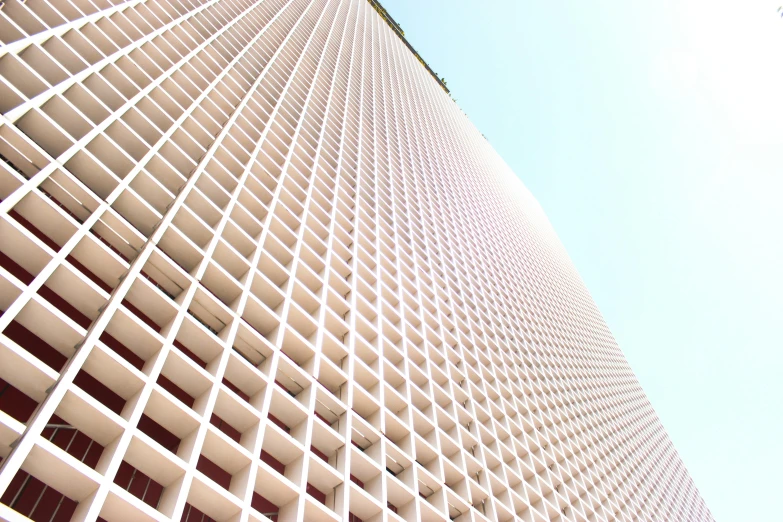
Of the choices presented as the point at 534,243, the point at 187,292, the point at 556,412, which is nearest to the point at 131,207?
the point at 187,292

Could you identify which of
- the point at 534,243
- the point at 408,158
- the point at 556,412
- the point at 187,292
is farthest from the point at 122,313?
the point at 534,243

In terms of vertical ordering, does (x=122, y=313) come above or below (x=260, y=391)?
above

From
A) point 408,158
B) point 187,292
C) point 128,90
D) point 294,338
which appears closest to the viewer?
point 187,292

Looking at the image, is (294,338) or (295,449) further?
(294,338)

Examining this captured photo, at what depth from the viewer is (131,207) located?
10781 mm

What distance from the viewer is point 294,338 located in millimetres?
12281

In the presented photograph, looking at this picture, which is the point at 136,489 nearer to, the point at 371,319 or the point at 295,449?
the point at 295,449

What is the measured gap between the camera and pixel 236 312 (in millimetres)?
11156

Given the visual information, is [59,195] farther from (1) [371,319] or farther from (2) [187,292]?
(1) [371,319]

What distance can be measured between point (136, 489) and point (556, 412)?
2075cm

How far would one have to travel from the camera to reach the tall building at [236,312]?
771 cm

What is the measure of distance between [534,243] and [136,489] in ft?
156

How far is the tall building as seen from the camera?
771 cm

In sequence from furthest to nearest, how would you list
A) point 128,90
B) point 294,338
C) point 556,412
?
point 556,412 → point 128,90 → point 294,338
